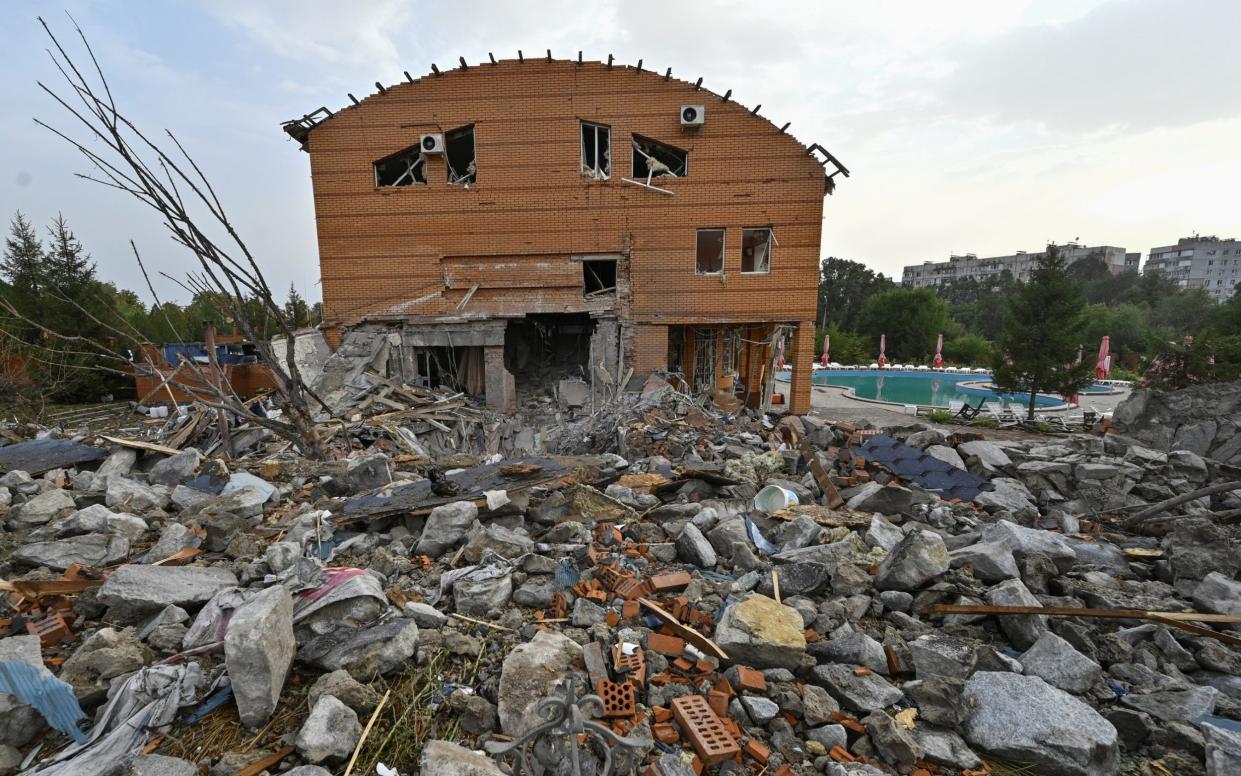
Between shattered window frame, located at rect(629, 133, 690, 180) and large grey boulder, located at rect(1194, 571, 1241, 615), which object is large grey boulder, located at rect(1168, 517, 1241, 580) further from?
shattered window frame, located at rect(629, 133, 690, 180)

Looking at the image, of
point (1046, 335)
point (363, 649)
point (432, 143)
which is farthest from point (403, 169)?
point (1046, 335)

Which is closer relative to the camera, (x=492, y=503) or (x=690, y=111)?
(x=492, y=503)

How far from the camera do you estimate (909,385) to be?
83.3ft

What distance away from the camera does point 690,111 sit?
11.9 metres

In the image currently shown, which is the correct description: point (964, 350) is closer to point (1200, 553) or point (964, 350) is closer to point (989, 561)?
point (1200, 553)

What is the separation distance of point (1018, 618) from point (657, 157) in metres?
12.7

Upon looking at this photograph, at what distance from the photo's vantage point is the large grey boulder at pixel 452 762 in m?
2.10

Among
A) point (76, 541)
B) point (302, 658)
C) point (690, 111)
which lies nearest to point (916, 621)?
point (302, 658)

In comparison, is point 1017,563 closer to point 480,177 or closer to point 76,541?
point 76,541

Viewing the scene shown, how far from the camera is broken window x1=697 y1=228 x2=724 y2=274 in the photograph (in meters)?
13.0

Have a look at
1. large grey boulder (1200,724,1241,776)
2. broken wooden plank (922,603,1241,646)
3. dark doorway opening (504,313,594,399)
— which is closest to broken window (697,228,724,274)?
dark doorway opening (504,313,594,399)

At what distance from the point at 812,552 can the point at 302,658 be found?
3.60m

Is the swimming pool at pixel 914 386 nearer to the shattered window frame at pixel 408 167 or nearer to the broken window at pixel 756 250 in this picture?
the broken window at pixel 756 250

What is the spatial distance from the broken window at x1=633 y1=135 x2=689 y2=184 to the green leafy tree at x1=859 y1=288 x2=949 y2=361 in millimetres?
27503
